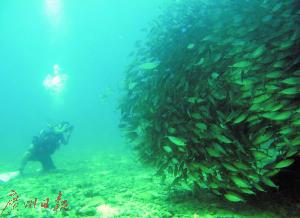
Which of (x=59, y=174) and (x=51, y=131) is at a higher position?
(x=51, y=131)

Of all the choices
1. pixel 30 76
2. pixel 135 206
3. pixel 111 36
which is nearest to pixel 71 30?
pixel 111 36

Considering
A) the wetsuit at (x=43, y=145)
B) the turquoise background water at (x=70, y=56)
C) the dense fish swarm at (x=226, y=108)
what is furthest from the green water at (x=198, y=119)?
the turquoise background water at (x=70, y=56)

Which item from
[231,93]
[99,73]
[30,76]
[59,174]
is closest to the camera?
[231,93]

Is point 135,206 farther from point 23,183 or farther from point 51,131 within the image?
point 51,131

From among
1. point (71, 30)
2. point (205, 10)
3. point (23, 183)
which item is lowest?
point (23, 183)

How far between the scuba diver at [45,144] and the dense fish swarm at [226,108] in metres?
6.39

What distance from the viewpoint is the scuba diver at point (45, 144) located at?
13.4 meters

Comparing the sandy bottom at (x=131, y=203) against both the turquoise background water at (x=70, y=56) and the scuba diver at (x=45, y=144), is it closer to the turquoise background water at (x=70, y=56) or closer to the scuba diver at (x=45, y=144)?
the scuba diver at (x=45, y=144)

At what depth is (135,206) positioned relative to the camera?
21.7 ft

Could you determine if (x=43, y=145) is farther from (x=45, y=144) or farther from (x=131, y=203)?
(x=131, y=203)

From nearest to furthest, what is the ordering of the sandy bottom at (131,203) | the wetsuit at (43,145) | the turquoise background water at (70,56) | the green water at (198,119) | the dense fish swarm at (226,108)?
the dense fish swarm at (226,108), the green water at (198,119), the sandy bottom at (131,203), the wetsuit at (43,145), the turquoise background water at (70,56)

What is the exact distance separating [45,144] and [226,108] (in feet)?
30.8

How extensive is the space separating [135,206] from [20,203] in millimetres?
3028

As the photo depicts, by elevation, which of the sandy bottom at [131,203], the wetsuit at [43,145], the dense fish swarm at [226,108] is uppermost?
the wetsuit at [43,145]
